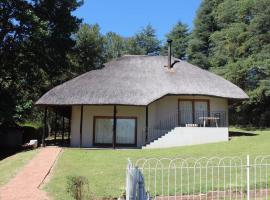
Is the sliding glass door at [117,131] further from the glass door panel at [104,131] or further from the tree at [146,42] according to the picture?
the tree at [146,42]

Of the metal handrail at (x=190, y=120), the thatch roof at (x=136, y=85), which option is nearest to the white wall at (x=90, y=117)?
the metal handrail at (x=190, y=120)

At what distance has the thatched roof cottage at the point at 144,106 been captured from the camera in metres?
26.7

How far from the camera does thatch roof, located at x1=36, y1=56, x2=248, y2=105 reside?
1055 inches

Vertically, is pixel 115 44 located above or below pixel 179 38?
above

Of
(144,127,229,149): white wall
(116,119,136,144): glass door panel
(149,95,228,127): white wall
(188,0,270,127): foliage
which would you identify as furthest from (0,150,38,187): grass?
(188,0,270,127): foliage

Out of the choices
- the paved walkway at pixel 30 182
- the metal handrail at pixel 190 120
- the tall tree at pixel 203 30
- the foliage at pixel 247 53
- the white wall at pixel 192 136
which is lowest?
the paved walkway at pixel 30 182

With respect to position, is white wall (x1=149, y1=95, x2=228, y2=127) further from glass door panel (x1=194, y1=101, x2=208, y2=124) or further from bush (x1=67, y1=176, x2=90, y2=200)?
bush (x1=67, y1=176, x2=90, y2=200)

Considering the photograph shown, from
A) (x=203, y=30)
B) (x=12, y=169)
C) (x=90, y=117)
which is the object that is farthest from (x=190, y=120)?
(x=203, y=30)

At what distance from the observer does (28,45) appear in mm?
30812

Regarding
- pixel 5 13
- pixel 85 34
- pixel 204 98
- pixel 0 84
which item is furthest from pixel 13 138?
pixel 85 34

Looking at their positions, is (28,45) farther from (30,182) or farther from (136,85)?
(30,182)

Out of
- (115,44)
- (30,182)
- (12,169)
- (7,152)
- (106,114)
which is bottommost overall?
(30,182)

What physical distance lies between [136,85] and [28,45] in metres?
8.24

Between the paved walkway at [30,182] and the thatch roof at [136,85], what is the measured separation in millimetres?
6417
